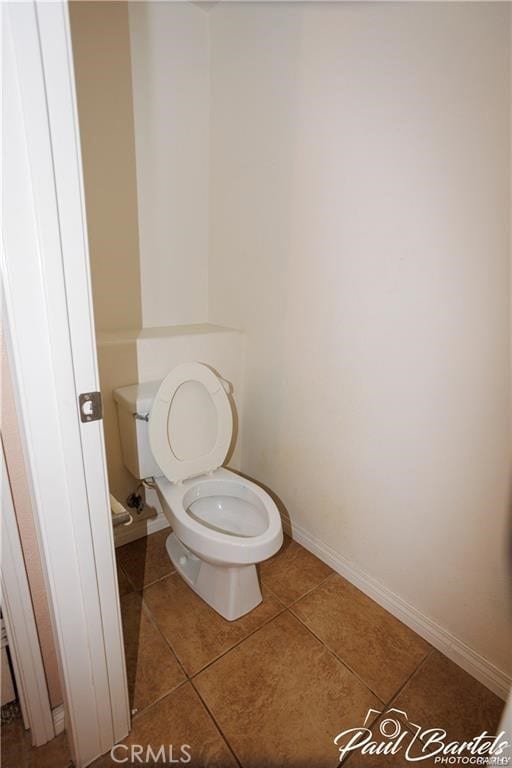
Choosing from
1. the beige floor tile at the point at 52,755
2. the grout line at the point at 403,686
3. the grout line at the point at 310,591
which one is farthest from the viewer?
the grout line at the point at 310,591

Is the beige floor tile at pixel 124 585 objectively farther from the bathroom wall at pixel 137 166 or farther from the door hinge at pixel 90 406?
the door hinge at pixel 90 406

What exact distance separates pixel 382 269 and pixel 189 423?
932 millimetres

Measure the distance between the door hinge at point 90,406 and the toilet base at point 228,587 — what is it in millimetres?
815

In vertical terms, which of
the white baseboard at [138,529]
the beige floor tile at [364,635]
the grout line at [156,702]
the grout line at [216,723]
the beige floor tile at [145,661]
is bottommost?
the beige floor tile at [364,635]

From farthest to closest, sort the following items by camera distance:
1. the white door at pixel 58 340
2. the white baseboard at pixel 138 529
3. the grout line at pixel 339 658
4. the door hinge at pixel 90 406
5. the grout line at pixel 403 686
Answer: the white baseboard at pixel 138 529 → the grout line at pixel 339 658 → the grout line at pixel 403 686 → the door hinge at pixel 90 406 → the white door at pixel 58 340

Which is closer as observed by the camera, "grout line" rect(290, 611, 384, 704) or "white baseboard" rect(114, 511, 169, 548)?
"grout line" rect(290, 611, 384, 704)

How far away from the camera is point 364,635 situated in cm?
137

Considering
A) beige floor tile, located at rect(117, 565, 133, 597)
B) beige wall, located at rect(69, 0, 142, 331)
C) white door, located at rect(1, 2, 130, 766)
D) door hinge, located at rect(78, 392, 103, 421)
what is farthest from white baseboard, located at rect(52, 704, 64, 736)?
beige wall, located at rect(69, 0, 142, 331)

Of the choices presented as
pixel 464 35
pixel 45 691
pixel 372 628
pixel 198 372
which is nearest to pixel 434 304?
pixel 464 35

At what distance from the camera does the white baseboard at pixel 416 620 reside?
3.92 ft

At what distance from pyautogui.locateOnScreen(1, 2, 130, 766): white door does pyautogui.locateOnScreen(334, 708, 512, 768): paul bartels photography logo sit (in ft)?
2.35

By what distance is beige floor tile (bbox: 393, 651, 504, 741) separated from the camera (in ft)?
3.62

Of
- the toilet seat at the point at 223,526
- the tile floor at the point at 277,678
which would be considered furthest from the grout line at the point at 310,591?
the toilet seat at the point at 223,526

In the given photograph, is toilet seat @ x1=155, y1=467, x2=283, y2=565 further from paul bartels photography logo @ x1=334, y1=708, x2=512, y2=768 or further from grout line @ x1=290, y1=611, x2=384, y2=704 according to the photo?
paul bartels photography logo @ x1=334, y1=708, x2=512, y2=768
